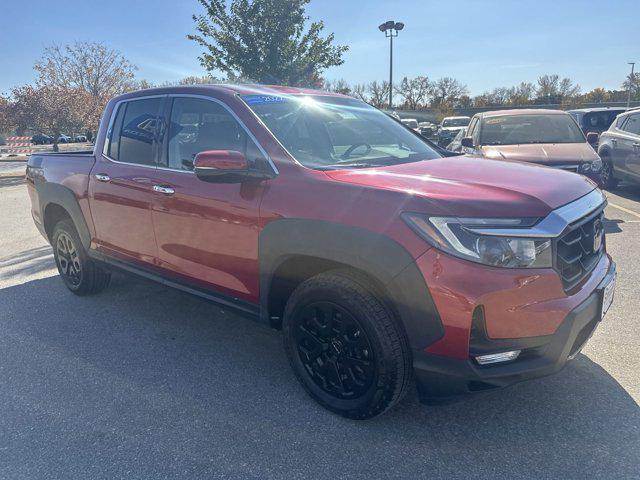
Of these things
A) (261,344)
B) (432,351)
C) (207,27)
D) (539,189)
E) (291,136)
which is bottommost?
(261,344)

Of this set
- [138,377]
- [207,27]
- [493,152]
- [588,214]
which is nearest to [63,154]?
[138,377]

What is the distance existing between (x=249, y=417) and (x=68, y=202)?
9.47 feet

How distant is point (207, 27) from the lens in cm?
1658

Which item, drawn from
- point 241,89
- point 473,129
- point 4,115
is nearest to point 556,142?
point 473,129

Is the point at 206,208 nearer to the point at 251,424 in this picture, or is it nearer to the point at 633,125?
the point at 251,424

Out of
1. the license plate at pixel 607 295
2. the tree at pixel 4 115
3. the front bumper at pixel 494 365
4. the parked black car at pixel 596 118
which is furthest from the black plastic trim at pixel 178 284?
the tree at pixel 4 115

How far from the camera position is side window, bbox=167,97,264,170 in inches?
122

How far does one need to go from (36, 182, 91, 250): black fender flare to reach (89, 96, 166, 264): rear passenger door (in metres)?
0.21

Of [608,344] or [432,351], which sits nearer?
[432,351]

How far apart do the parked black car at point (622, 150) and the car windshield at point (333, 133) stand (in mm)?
6536

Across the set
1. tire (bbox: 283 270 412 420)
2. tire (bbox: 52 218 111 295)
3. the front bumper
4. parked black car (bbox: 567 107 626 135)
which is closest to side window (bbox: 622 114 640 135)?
parked black car (bbox: 567 107 626 135)

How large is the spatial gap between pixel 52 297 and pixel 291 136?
3.28m

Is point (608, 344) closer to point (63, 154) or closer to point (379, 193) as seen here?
point (379, 193)

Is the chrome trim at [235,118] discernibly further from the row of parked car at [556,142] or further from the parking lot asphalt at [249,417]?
→ the row of parked car at [556,142]
